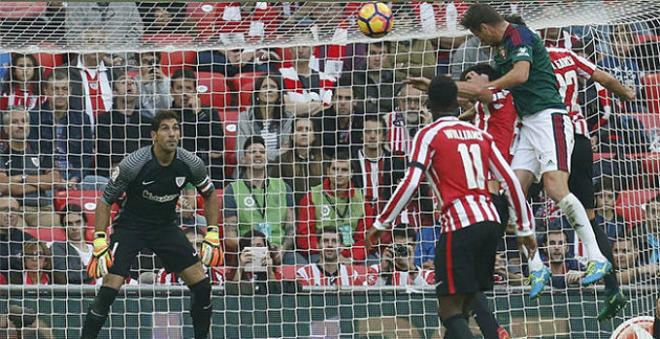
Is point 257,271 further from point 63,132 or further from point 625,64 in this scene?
point 625,64

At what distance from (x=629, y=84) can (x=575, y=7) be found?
163cm

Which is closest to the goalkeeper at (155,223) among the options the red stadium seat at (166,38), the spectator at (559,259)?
the red stadium seat at (166,38)

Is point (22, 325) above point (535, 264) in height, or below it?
below

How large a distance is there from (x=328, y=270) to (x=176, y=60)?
277 centimetres

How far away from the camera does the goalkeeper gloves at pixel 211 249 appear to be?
35.9ft

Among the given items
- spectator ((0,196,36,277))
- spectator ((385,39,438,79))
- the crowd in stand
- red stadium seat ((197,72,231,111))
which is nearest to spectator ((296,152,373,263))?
the crowd in stand

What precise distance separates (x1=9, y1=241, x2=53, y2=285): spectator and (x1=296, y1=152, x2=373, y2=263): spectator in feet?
8.14

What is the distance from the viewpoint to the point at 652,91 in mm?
12711

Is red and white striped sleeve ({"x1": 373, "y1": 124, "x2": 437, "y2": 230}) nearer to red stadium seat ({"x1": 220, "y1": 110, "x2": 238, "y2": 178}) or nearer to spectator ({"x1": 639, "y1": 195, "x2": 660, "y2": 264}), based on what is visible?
spectator ({"x1": 639, "y1": 195, "x2": 660, "y2": 264})

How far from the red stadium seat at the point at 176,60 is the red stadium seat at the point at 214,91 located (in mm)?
244

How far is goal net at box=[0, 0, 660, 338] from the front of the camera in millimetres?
12195

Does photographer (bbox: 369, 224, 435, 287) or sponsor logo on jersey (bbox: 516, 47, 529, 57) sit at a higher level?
sponsor logo on jersey (bbox: 516, 47, 529, 57)

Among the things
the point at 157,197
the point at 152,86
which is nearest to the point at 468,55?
the point at 152,86

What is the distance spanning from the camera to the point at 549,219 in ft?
42.3
